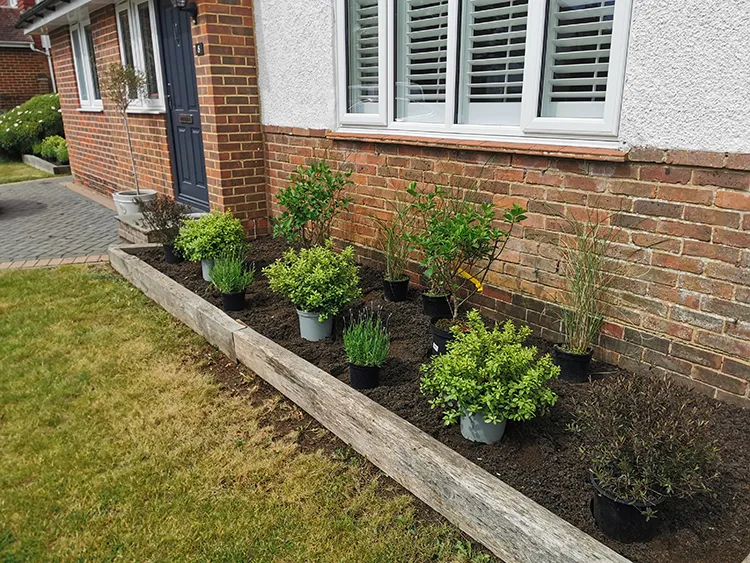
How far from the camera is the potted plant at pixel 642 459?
6.66 feet

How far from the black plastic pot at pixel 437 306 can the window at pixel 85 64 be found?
8.46 metres

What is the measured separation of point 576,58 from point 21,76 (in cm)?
2362

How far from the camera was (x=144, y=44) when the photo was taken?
25.9 ft

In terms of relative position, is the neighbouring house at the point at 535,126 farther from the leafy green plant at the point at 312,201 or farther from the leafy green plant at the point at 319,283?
the leafy green plant at the point at 319,283

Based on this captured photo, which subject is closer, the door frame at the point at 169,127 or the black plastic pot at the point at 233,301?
the black plastic pot at the point at 233,301

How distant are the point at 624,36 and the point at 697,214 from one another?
98 cm

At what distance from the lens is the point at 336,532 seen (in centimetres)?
249

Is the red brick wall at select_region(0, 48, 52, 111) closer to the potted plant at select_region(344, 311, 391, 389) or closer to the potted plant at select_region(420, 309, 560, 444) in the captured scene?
the potted plant at select_region(344, 311, 391, 389)

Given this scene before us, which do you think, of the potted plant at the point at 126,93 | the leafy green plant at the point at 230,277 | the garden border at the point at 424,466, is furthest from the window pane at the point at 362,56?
the potted plant at the point at 126,93

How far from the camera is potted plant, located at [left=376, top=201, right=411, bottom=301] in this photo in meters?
4.37

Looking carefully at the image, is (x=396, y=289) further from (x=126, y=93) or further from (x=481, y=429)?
(x=126, y=93)

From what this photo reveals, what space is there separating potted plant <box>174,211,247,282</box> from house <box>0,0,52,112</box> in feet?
64.2

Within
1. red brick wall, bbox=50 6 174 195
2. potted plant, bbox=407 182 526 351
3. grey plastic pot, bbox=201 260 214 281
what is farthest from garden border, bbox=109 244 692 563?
red brick wall, bbox=50 6 174 195

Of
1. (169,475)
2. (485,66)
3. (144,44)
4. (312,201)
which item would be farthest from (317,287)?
(144,44)
